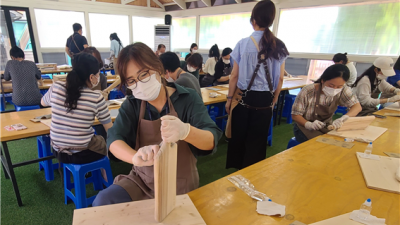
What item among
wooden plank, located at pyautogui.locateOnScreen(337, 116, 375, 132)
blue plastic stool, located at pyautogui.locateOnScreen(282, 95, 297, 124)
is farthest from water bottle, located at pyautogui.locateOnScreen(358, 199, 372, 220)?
blue plastic stool, located at pyautogui.locateOnScreen(282, 95, 297, 124)

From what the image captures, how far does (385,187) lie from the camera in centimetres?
102

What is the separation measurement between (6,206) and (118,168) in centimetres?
100

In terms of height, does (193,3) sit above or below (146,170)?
above

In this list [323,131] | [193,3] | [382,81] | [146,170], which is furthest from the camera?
[193,3]

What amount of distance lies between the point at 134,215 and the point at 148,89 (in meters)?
0.56

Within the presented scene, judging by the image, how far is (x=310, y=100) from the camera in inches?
82.3

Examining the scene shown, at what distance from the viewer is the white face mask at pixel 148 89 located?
107 centimetres

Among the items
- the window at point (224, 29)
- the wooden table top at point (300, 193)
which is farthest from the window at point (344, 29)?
the wooden table top at point (300, 193)

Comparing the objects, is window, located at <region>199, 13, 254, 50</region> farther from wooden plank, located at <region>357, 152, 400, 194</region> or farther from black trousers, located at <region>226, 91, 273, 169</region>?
wooden plank, located at <region>357, 152, 400, 194</region>

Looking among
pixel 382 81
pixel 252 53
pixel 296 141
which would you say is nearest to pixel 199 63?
pixel 252 53

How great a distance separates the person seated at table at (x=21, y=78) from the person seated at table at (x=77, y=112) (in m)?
→ 1.96

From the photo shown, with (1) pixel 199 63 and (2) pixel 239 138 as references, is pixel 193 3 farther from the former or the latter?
(2) pixel 239 138

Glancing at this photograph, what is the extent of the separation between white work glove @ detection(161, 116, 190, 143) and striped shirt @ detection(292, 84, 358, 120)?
5.24ft

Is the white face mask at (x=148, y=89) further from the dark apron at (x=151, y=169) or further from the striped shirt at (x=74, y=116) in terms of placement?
the striped shirt at (x=74, y=116)
